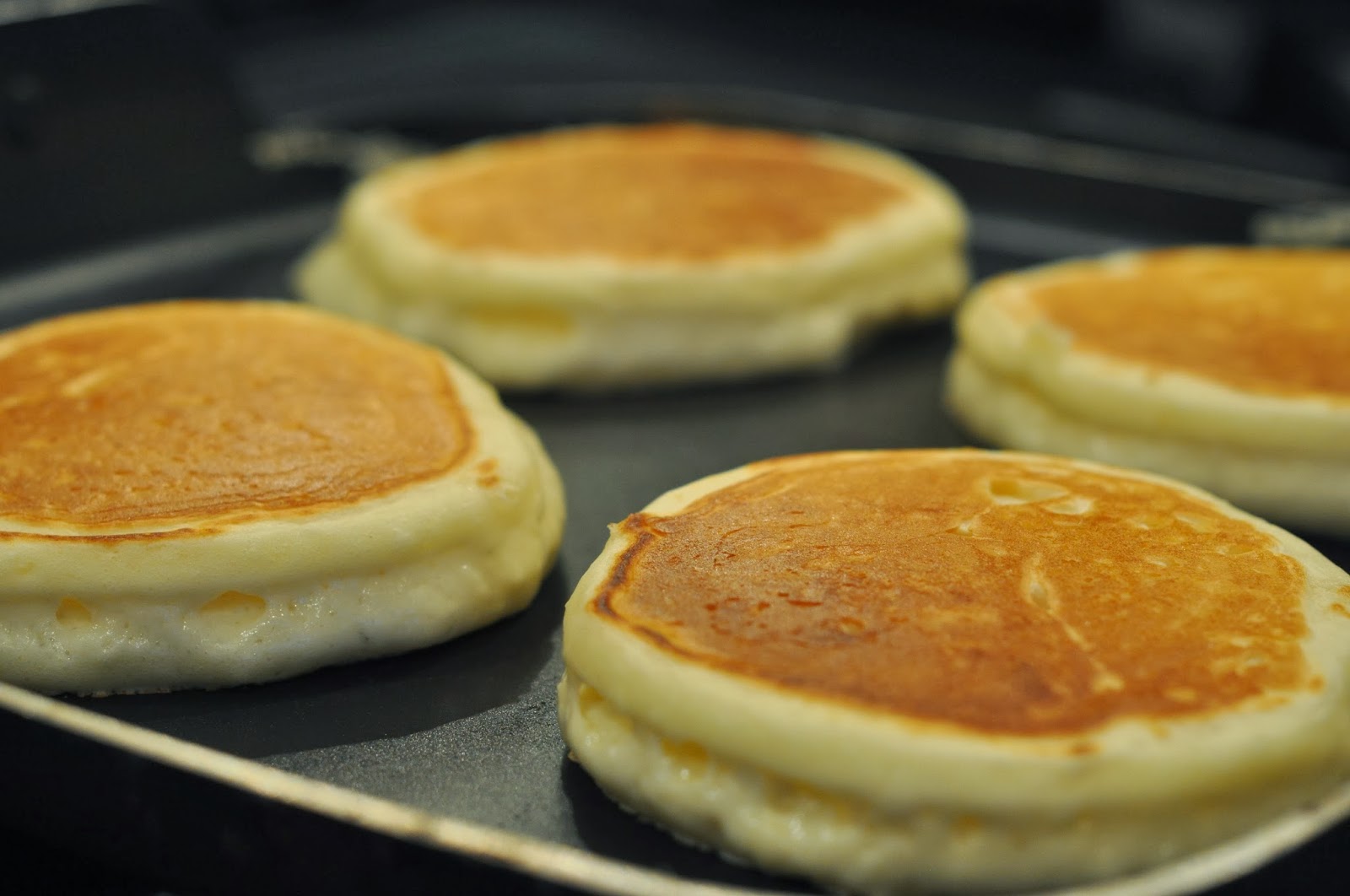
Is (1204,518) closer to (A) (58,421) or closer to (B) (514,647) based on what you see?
(B) (514,647)

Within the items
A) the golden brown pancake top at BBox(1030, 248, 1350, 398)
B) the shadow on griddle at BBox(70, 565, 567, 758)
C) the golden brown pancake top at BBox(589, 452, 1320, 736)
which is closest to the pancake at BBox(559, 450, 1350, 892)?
the golden brown pancake top at BBox(589, 452, 1320, 736)

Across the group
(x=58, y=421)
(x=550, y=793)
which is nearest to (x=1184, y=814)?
(x=550, y=793)

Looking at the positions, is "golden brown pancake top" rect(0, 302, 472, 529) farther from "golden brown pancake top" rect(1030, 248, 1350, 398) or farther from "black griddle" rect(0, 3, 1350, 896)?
"golden brown pancake top" rect(1030, 248, 1350, 398)

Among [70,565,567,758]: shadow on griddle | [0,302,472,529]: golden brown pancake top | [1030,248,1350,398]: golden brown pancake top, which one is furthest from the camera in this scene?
[1030,248,1350,398]: golden brown pancake top

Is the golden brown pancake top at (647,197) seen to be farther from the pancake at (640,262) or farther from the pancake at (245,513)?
the pancake at (245,513)

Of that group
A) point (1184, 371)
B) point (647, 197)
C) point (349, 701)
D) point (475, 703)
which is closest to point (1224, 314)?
point (1184, 371)

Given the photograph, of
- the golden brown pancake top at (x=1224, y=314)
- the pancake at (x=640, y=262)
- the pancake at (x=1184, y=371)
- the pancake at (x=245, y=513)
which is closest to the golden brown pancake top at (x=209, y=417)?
the pancake at (x=245, y=513)

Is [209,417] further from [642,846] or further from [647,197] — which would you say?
[647,197]
